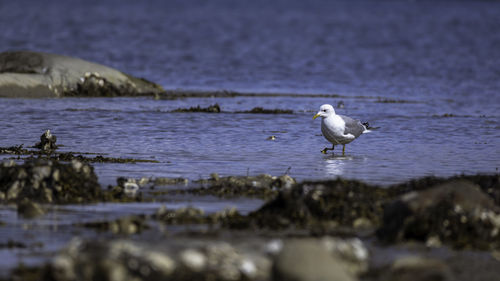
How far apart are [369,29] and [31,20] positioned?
27.5m

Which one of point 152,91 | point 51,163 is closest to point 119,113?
point 152,91

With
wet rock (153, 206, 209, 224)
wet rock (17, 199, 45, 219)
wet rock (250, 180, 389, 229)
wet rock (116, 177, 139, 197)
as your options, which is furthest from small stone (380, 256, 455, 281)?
wet rock (116, 177, 139, 197)

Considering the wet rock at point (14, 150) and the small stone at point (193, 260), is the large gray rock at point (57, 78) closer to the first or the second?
the wet rock at point (14, 150)

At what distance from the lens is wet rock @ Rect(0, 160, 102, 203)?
9422 mm

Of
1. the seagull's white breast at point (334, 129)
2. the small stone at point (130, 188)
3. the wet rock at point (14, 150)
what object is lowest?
the small stone at point (130, 188)

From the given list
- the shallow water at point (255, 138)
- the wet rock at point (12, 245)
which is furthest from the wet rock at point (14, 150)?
the wet rock at point (12, 245)

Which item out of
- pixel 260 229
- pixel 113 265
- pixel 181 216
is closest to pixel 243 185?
pixel 181 216

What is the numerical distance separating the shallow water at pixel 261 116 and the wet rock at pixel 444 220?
2.07m

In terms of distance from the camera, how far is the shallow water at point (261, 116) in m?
12.2

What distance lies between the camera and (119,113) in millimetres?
19938

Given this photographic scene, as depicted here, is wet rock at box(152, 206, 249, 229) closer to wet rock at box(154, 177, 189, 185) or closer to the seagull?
wet rock at box(154, 177, 189, 185)

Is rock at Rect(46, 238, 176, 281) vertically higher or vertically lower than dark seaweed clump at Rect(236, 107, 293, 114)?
lower

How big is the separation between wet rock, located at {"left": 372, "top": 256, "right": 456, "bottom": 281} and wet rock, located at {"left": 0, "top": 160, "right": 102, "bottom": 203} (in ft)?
13.6

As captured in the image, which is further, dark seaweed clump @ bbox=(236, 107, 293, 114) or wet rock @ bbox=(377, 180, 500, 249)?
dark seaweed clump @ bbox=(236, 107, 293, 114)
